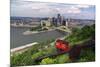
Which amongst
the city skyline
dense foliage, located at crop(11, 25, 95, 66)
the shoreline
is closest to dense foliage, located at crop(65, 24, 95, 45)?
dense foliage, located at crop(11, 25, 95, 66)

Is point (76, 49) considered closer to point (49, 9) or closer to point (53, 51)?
point (53, 51)

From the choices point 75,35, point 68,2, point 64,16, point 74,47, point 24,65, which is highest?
point 68,2

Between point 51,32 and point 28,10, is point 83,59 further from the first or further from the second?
point 28,10

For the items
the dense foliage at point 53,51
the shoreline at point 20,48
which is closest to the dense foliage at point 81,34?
the dense foliage at point 53,51

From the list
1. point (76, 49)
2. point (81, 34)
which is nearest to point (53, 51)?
point (76, 49)

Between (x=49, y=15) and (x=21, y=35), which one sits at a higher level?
(x=49, y=15)

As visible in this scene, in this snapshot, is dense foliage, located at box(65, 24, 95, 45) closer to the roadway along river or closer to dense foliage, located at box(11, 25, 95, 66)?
dense foliage, located at box(11, 25, 95, 66)

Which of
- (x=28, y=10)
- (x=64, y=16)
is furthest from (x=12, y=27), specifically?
(x=64, y=16)
